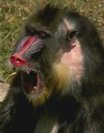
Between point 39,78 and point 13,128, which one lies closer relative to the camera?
point 39,78

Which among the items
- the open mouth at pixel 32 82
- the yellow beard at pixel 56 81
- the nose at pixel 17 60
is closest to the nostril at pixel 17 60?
the nose at pixel 17 60

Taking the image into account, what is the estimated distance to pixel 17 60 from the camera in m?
7.00

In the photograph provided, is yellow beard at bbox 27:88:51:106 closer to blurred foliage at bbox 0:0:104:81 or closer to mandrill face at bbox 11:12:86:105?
mandrill face at bbox 11:12:86:105

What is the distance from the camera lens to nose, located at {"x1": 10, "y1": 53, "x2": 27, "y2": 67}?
22.9ft

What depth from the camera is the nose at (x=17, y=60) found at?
22.9 feet

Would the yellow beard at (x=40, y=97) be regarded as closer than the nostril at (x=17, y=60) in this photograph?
No

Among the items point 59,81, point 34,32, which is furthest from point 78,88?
point 34,32

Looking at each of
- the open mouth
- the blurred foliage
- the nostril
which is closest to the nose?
the nostril

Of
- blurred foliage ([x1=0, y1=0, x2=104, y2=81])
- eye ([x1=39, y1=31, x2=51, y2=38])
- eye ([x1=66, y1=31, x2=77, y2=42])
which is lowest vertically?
blurred foliage ([x1=0, y1=0, x2=104, y2=81])

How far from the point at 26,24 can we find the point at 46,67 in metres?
0.45

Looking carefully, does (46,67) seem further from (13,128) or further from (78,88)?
(13,128)

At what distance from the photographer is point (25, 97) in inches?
291

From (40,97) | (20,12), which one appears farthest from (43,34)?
(20,12)

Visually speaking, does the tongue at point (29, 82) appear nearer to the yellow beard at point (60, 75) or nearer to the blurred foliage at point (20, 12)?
the yellow beard at point (60, 75)
